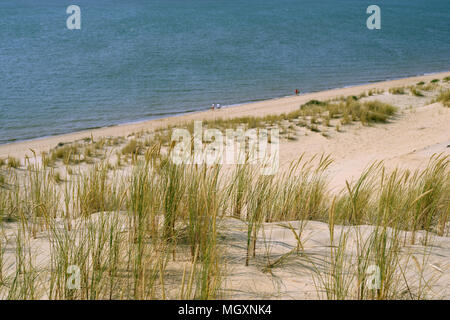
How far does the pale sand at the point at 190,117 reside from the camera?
1282 centimetres

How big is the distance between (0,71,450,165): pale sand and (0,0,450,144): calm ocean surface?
1.22 meters

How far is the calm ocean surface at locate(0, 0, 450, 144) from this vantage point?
1844cm

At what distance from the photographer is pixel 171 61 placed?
27.9 metres

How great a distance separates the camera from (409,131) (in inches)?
469

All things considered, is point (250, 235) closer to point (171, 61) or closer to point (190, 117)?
point (190, 117)

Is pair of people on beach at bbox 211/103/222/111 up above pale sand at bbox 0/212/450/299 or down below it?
below

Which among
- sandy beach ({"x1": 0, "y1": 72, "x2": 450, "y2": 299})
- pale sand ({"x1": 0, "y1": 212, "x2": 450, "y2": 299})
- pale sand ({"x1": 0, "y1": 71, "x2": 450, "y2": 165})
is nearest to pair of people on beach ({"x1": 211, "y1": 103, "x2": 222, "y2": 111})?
pale sand ({"x1": 0, "y1": 71, "x2": 450, "y2": 165})

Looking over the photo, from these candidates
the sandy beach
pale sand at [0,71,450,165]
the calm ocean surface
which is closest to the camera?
the sandy beach

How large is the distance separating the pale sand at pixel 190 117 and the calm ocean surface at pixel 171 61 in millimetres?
1222

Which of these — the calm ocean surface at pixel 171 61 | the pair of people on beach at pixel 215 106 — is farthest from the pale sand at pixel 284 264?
the pair of people on beach at pixel 215 106

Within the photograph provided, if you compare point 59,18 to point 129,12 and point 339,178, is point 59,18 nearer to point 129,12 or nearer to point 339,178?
point 129,12

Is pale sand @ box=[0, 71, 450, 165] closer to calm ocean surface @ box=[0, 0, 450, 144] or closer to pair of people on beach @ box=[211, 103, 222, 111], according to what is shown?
pair of people on beach @ box=[211, 103, 222, 111]
